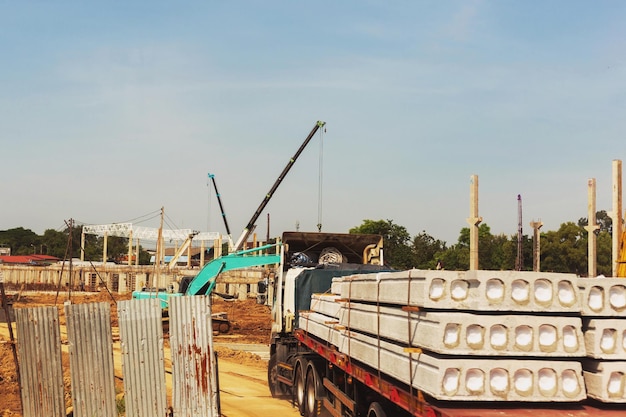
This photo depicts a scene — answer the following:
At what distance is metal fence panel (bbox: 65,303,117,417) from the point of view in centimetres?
1158

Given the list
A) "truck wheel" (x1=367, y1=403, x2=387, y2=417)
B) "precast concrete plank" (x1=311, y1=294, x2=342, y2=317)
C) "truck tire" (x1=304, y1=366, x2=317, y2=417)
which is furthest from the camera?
"truck tire" (x1=304, y1=366, x2=317, y2=417)

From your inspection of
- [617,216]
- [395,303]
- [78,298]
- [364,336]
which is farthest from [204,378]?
[78,298]

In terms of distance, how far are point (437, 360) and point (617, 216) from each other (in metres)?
10.9

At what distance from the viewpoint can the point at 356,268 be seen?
55.1 ft

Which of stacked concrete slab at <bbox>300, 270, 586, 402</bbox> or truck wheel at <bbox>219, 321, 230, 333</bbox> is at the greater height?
stacked concrete slab at <bbox>300, 270, 586, 402</bbox>

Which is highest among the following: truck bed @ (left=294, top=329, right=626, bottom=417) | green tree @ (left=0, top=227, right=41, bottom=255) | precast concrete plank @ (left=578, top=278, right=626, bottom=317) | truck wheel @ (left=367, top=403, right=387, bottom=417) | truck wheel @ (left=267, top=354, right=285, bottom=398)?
green tree @ (left=0, top=227, right=41, bottom=255)

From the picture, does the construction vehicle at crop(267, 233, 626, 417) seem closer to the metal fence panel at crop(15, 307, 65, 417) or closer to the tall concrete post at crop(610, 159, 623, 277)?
the metal fence panel at crop(15, 307, 65, 417)

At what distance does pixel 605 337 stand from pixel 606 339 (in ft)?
0.07

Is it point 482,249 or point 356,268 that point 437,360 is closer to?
point 356,268

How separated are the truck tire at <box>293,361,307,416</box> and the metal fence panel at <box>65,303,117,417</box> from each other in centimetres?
427

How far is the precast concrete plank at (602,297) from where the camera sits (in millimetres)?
7121

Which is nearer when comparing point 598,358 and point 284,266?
point 598,358

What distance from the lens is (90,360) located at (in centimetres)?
1170

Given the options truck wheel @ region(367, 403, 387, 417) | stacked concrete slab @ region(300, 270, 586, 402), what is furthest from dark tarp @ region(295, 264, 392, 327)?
stacked concrete slab @ region(300, 270, 586, 402)
